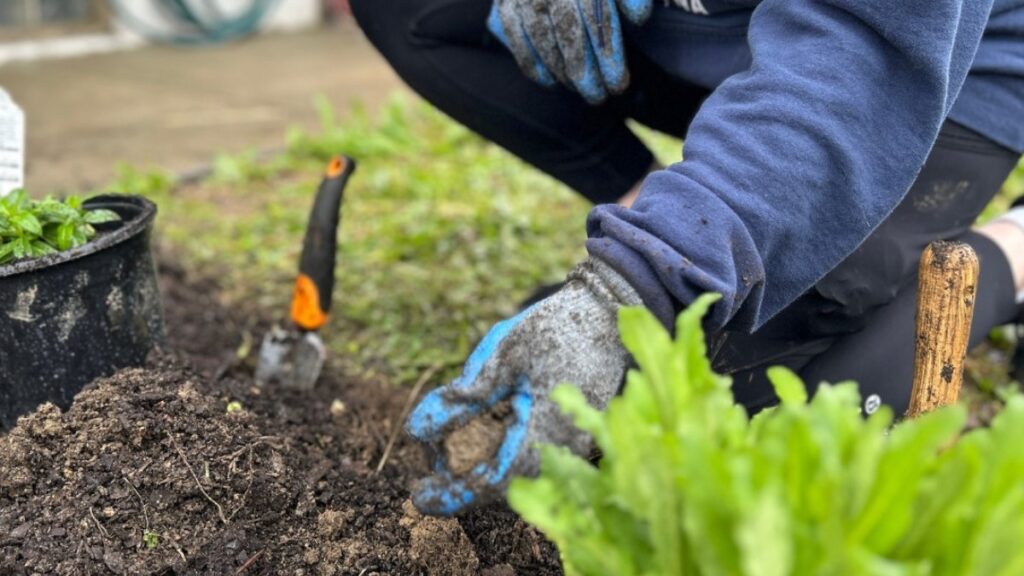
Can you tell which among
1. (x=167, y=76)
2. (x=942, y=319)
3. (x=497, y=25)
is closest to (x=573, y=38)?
(x=497, y=25)

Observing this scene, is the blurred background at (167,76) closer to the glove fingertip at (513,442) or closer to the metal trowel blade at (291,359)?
the metal trowel blade at (291,359)

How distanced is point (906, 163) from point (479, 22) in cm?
101

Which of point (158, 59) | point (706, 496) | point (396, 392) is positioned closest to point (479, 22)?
point (396, 392)

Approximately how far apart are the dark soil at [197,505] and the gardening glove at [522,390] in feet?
0.99

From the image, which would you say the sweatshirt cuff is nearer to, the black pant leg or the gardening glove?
the gardening glove

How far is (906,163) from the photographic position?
1.20m

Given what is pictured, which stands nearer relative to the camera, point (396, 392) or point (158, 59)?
point (396, 392)

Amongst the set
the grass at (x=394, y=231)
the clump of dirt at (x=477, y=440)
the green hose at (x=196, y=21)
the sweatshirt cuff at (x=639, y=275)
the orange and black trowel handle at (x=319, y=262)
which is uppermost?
the sweatshirt cuff at (x=639, y=275)

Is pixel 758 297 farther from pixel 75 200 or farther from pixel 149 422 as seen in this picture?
pixel 75 200

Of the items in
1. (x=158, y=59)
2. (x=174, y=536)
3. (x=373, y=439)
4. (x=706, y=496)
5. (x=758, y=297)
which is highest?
(x=706, y=496)

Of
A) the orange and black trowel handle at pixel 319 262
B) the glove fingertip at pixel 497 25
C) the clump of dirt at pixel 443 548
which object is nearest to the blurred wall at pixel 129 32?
the orange and black trowel handle at pixel 319 262

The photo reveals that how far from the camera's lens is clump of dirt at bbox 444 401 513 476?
1039 mm

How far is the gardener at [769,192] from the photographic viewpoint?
106 centimetres

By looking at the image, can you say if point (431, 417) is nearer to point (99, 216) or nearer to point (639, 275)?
point (639, 275)
